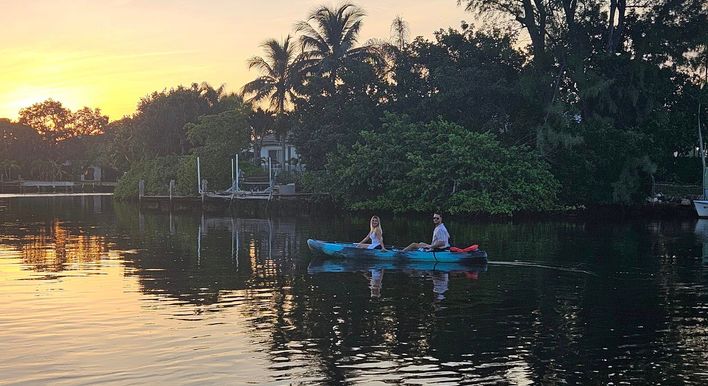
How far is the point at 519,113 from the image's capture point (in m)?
58.8

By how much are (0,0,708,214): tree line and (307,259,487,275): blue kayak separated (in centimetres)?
2446

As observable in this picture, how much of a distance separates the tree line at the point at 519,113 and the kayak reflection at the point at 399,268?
2445cm

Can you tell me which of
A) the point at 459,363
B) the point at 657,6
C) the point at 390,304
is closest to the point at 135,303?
the point at 390,304

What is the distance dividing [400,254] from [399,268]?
Answer: 486 mm

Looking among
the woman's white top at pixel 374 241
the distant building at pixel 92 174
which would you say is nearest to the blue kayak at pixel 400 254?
the woman's white top at pixel 374 241

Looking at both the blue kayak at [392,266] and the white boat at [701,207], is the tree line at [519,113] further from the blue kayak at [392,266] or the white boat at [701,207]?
the blue kayak at [392,266]

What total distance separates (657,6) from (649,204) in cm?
1295

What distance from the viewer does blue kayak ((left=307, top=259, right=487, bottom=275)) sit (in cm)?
2731

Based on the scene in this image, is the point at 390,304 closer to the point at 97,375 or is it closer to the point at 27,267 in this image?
the point at 97,375

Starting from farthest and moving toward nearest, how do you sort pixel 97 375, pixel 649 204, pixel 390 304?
pixel 649 204
pixel 390 304
pixel 97 375

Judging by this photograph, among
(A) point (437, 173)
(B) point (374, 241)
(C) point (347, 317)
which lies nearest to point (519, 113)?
(A) point (437, 173)

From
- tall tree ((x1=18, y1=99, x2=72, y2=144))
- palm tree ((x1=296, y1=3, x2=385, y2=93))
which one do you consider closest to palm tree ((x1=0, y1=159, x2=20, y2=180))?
tall tree ((x1=18, y1=99, x2=72, y2=144))

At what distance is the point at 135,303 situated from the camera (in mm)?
20656

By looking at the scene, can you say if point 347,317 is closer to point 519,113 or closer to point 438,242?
point 438,242
